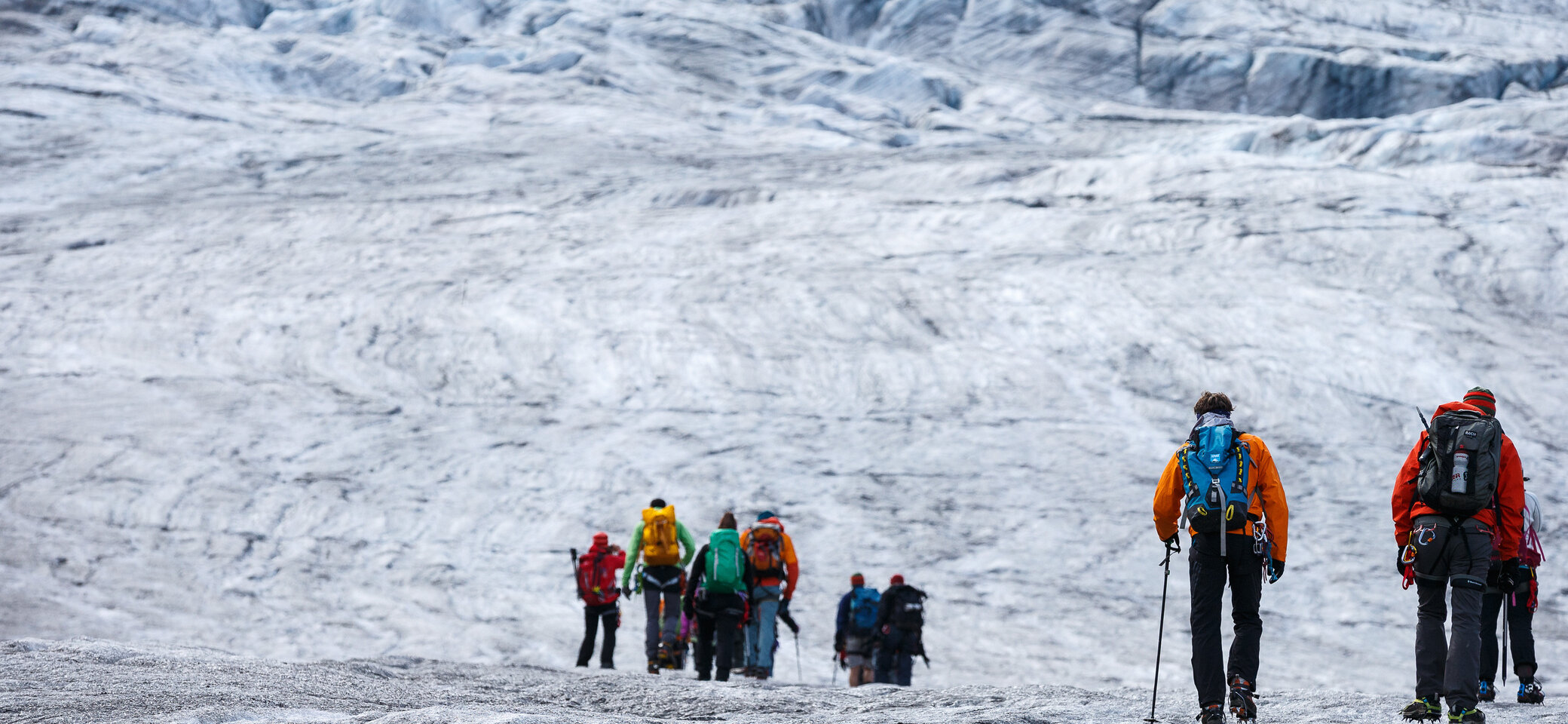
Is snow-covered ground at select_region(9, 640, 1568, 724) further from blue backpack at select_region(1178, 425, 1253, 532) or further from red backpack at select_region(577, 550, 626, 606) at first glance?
red backpack at select_region(577, 550, 626, 606)

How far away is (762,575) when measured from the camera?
38.2 ft

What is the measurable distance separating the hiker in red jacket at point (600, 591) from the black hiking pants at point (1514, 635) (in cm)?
763

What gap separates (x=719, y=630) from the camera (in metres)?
10.9

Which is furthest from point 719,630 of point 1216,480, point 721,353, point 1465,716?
point 721,353

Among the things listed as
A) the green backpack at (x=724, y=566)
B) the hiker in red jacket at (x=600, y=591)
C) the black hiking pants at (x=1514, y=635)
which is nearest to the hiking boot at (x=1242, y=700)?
the black hiking pants at (x=1514, y=635)

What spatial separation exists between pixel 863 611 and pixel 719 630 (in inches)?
109

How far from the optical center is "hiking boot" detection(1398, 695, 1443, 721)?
21.4 feet

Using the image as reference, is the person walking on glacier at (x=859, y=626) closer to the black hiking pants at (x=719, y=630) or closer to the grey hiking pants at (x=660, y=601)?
the grey hiking pants at (x=660, y=601)

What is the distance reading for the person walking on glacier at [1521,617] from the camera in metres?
8.09

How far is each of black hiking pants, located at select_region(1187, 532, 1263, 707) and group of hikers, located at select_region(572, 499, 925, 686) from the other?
493cm

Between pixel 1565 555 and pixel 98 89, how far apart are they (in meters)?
38.7

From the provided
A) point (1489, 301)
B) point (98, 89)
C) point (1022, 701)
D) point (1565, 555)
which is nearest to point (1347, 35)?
point (1489, 301)

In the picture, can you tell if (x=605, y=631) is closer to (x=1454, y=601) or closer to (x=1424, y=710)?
(x=1424, y=710)

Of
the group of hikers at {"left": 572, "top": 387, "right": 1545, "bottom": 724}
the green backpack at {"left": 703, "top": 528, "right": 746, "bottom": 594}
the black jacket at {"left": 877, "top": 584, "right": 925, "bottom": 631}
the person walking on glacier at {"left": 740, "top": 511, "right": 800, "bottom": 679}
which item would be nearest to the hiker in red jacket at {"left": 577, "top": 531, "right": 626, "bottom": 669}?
the person walking on glacier at {"left": 740, "top": 511, "right": 800, "bottom": 679}
